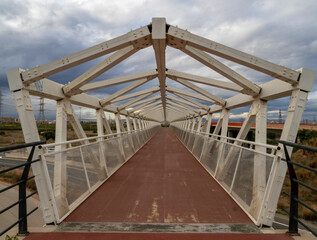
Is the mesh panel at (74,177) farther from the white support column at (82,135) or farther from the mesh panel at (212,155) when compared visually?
the mesh panel at (212,155)

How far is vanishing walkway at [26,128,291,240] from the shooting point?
8.79 feet

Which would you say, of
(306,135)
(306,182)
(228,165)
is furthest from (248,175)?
(306,135)

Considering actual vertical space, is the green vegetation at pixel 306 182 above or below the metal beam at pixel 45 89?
below

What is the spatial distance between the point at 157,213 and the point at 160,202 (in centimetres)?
53

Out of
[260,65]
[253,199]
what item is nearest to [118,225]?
[253,199]

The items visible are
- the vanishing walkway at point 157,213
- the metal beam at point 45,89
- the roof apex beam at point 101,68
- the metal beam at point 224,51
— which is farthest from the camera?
the roof apex beam at point 101,68

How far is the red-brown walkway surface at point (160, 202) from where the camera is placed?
3307 mm

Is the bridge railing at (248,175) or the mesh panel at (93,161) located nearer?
the bridge railing at (248,175)

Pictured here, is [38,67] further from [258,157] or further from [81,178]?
[258,157]

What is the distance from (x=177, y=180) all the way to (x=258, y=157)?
8.84ft

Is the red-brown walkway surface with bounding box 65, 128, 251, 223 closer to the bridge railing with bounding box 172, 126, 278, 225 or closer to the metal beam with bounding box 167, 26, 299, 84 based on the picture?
the bridge railing with bounding box 172, 126, 278, 225

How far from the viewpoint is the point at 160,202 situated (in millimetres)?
3984

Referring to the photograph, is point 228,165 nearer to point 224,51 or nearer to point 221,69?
point 221,69

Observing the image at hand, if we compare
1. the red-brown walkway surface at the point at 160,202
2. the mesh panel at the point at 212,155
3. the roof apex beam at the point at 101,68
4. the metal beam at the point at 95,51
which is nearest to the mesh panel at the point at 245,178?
the red-brown walkway surface at the point at 160,202
